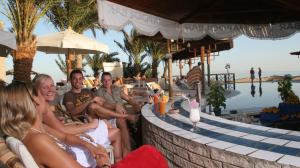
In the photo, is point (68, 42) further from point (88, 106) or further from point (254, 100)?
point (254, 100)

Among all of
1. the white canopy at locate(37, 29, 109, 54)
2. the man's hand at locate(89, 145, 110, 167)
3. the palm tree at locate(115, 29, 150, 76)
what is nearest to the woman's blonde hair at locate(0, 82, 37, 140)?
the man's hand at locate(89, 145, 110, 167)

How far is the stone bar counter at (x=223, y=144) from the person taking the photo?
2.31m

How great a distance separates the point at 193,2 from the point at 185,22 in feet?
2.98

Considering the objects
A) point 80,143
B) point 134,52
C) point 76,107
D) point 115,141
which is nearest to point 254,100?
point 76,107

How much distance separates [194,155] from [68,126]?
53.2 inches

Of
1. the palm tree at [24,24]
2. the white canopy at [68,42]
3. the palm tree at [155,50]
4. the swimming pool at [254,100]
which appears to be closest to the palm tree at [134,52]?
the palm tree at [155,50]

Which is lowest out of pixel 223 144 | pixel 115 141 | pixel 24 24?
pixel 115 141

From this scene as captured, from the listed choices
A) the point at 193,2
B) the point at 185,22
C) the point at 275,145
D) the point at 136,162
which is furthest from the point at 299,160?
the point at 185,22

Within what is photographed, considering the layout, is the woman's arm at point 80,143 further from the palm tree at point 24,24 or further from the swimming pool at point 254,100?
the palm tree at point 24,24

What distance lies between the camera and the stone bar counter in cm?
231

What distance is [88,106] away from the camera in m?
4.43

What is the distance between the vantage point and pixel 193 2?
4785 millimetres

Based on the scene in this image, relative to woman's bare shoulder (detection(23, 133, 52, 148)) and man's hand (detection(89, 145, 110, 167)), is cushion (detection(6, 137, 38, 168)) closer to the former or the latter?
woman's bare shoulder (detection(23, 133, 52, 148))

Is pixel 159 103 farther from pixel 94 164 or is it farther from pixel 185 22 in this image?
pixel 94 164
